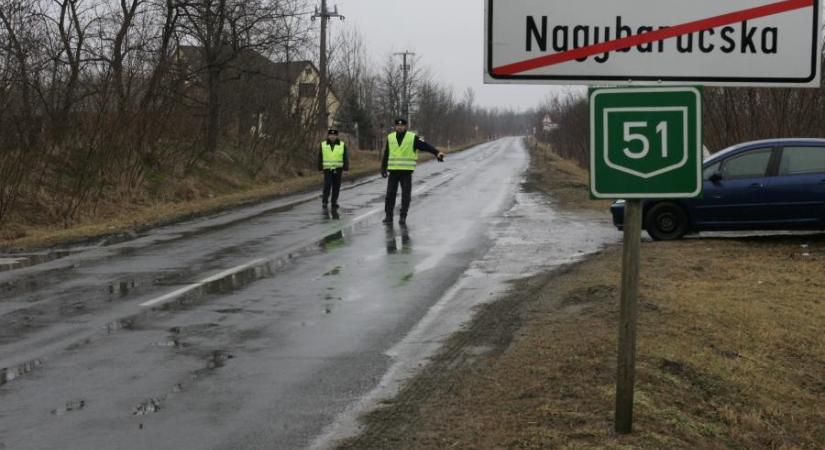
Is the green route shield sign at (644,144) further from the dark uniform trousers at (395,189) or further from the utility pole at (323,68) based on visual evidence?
the utility pole at (323,68)

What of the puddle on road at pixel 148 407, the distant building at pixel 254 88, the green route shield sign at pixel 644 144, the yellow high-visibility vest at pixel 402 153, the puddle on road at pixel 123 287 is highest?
the distant building at pixel 254 88

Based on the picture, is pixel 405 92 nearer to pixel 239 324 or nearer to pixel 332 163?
pixel 332 163

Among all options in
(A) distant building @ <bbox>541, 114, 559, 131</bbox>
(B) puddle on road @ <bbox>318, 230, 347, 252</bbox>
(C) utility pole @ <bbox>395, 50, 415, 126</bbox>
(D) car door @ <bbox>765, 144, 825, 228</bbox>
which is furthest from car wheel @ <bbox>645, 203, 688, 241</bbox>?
(C) utility pole @ <bbox>395, 50, 415, 126</bbox>

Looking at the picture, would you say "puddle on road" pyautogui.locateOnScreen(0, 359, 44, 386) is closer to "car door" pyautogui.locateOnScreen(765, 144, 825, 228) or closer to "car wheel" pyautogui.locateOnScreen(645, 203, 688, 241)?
"car wheel" pyautogui.locateOnScreen(645, 203, 688, 241)

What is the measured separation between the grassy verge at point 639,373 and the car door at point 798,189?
122 inches

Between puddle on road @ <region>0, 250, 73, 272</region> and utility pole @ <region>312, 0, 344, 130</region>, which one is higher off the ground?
utility pole @ <region>312, 0, 344, 130</region>

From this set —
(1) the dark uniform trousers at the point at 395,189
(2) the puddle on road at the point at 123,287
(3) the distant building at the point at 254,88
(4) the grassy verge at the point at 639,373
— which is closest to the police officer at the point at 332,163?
(1) the dark uniform trousers at the point at 395,189

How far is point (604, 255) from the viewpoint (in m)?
11.6

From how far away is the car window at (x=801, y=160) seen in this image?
12.5 meters

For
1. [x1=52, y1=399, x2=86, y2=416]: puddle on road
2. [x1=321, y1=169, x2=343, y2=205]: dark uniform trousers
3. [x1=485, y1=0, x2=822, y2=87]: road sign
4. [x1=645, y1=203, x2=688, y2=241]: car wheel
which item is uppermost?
[x1=485, y1=0, x2=822, y2=87]: road sign

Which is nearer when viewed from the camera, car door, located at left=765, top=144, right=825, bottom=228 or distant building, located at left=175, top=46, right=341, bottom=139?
car door, located at left=765, top=144, right=825, bottom=228

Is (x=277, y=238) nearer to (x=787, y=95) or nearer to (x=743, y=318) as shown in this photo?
(x=743, y=318)

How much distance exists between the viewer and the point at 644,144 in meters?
3.82

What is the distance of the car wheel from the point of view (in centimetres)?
1298
